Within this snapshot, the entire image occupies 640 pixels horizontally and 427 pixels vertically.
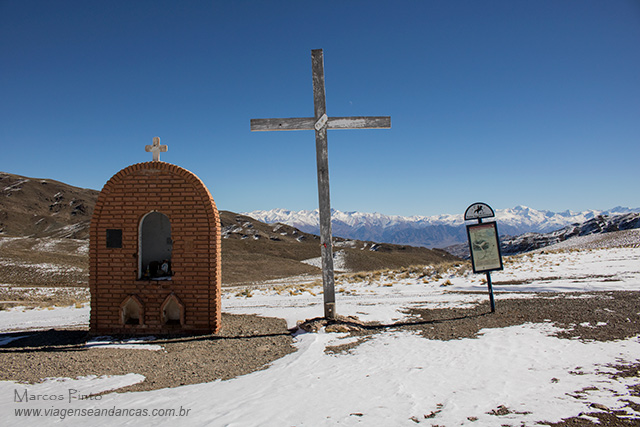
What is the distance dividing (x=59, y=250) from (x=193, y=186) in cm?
5423

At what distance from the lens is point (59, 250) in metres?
49.9

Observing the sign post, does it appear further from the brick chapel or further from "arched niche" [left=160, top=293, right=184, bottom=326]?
"arched niche" [left=160, top=293, right=184, bottom=326]

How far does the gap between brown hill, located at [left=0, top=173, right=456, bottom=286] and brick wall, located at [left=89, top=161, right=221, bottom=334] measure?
87.9 feet

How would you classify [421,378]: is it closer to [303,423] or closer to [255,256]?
[303,423]

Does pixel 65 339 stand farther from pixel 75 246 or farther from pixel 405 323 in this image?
pixel 75 246

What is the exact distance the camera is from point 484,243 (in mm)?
8539

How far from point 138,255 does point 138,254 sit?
0.02 m

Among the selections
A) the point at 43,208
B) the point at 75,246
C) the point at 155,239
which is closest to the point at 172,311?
the point at 155,239

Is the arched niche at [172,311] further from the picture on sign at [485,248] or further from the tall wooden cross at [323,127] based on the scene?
the picture on sign at [485,248]

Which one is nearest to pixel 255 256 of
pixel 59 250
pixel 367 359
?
pixel 59 250

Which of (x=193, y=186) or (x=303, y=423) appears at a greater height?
(x=193, y=186)

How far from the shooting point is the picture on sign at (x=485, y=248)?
8.43 metres

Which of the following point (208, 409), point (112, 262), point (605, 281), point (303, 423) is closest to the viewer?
point (303, 423)

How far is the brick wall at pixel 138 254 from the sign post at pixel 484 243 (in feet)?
19.6
